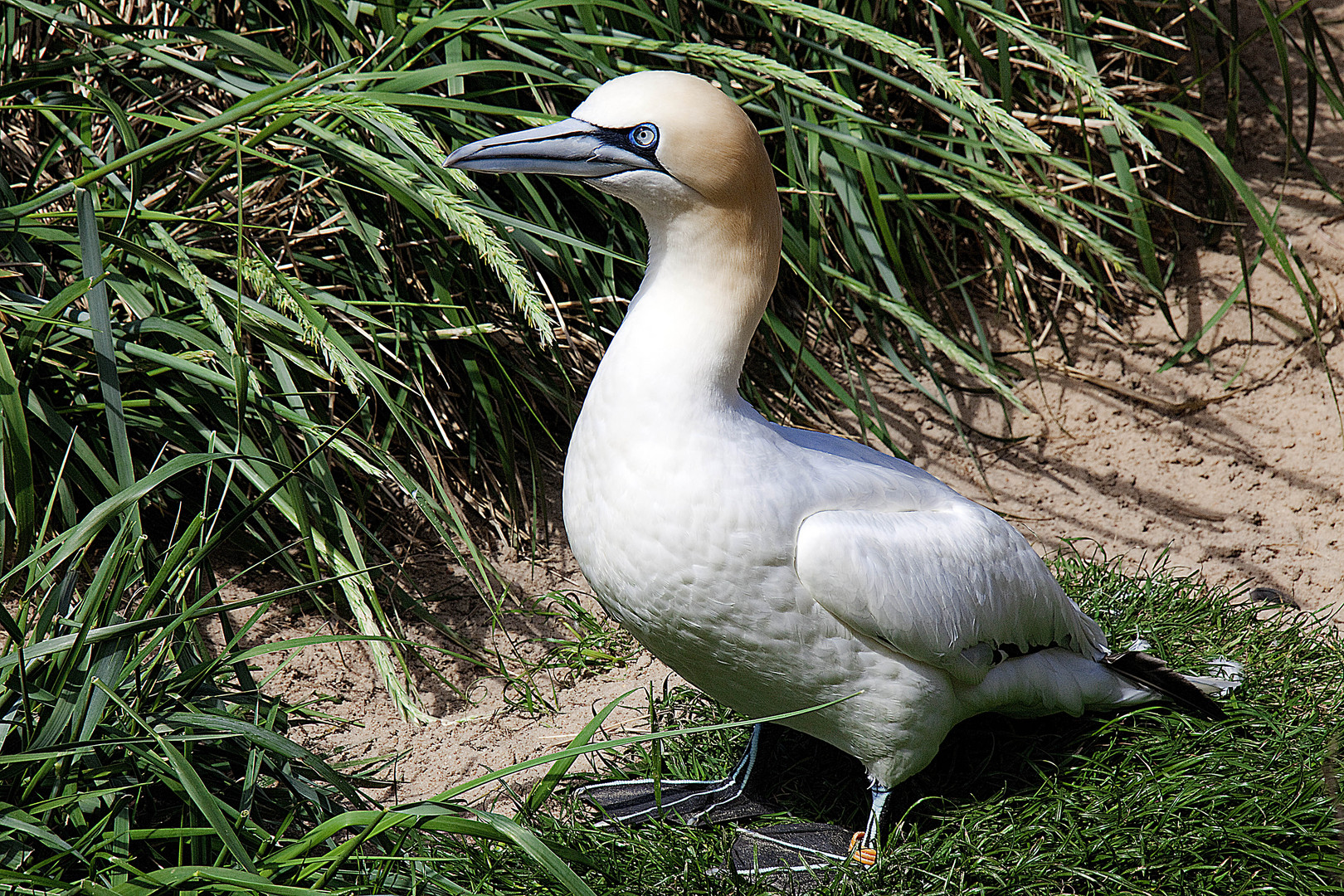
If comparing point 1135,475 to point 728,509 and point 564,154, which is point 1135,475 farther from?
point 564,154

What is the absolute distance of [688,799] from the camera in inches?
115

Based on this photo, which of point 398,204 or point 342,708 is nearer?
point 342,708

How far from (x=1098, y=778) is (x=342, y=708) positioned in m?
2.15

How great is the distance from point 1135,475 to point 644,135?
314cm

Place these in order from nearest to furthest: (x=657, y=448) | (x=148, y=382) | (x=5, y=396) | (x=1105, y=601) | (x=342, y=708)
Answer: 1. (x=657, y=448)
2. (x=5, y=396)
3. (x=148, y=382)
4. (x=342, y=708)
5. (x=1105, y=601)

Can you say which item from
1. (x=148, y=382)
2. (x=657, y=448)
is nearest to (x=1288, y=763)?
(x=657, y=448)

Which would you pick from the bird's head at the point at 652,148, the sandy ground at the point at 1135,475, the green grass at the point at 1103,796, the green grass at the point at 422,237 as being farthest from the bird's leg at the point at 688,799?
the bird's head at the point at 652,148

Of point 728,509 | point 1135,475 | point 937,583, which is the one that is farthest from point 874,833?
point 1135,475

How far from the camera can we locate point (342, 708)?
10.9 feet

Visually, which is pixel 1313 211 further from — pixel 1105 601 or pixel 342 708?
pixel 342 708

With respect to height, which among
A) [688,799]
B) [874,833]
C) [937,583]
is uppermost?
[937,583]

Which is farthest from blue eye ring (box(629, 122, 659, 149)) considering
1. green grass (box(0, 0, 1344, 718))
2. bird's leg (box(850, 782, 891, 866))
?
bird's leg (box(850, 782, 891, 866))

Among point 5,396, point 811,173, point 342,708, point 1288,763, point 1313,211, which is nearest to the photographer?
point 5,396

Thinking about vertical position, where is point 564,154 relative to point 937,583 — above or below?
above
